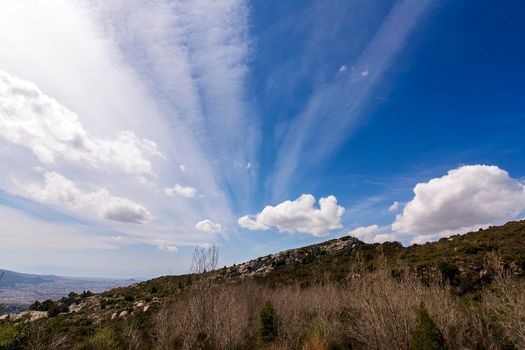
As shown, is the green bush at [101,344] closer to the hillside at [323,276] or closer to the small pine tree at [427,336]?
the hillside at [323,276]

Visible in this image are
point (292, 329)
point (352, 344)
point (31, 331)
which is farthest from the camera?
point (292, 329)

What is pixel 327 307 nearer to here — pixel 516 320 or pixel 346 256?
pixel 516 320

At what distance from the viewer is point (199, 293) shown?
17281mm

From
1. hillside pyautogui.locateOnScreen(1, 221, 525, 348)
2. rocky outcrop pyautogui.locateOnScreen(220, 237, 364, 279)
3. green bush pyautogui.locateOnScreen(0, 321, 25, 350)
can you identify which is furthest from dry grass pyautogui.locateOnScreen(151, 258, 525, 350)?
rocky outcrop pyautogui.locateOnScreen(220, 237, 364, 279)

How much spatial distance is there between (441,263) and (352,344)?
20.4m

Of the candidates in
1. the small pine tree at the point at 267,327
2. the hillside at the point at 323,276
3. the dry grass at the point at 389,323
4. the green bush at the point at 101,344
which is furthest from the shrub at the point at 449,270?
the green bush at the point at 101,344

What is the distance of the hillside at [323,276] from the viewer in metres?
21.8

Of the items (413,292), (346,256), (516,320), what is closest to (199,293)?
(413,292)

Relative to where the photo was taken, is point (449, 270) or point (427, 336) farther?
point (449, 270)

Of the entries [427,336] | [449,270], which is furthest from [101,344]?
[449,270]

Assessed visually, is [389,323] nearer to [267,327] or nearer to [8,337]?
[267,327]

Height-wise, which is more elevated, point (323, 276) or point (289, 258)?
point (289, 258)

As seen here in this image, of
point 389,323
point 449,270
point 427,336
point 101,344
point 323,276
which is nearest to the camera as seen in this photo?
point 427,336

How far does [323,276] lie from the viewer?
43312mm
